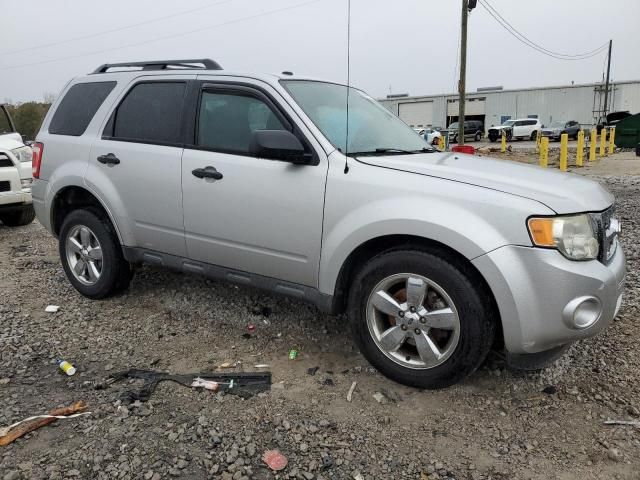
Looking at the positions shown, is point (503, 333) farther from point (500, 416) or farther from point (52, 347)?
point (52, 347)

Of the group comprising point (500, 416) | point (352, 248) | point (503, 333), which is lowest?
point (500, 416)

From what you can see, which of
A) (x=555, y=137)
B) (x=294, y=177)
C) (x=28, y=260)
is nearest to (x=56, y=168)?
(x=28, y=260)

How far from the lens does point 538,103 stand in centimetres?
5028

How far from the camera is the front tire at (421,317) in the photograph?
2.76 m

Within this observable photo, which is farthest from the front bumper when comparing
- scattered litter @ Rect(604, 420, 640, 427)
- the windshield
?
the windshield

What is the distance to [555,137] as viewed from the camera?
126 ft

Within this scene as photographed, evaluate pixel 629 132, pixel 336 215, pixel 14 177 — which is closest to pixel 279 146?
pixel 336 215

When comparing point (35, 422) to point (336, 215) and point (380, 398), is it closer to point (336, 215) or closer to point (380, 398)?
Result: point (380, 398)

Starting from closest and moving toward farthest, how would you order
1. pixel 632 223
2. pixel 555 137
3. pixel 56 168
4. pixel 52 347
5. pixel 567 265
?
1. pixel 567 265
2. pixel 52 347
3. pixel 56 168
4. pixel 632 223
5. pixel 555 137

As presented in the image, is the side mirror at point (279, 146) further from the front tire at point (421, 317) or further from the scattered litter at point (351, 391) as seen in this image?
the scattered litter at point (351, 391)

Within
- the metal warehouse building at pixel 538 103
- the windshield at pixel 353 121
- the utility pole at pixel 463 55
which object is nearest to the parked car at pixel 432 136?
the utility pole at pixel 463 55

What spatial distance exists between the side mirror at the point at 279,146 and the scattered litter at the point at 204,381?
1.35 metres

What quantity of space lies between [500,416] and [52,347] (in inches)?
117

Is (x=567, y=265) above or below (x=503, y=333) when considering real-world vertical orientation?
above
